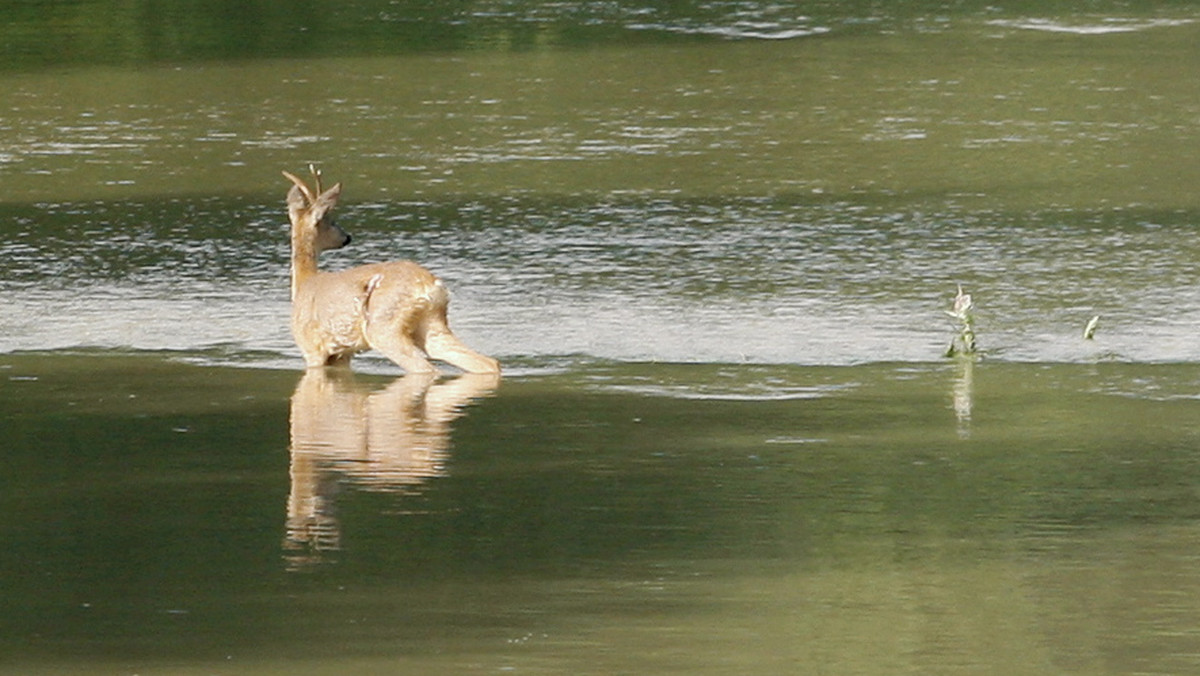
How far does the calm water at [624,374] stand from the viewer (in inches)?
244

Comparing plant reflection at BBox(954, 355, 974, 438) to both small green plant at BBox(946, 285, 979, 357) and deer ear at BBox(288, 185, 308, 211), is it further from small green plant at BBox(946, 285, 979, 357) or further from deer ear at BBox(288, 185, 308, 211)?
deer ear at BBox(288, 185, 308, 211)

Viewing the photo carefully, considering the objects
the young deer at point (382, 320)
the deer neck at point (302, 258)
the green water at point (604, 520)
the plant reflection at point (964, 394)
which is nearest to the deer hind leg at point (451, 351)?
the young deer at point (382, 320)

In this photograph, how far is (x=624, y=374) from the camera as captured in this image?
910 centimetres

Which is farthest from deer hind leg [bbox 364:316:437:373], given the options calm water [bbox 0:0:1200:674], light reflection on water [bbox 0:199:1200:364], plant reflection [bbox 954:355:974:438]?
plant reflection [bbox 954:355:974:438]

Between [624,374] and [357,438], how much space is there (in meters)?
1.28

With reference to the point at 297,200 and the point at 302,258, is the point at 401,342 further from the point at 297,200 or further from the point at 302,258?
the point at 297,200

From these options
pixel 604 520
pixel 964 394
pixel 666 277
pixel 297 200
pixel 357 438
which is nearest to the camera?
pixel 604 520

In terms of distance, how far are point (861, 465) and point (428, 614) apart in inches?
75.6

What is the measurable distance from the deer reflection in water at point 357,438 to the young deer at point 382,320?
0.24ft

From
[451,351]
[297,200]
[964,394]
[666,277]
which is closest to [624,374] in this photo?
[451,351]

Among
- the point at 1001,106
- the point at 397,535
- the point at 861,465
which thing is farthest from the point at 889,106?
the point at 397,535

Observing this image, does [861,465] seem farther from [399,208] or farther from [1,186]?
[1,186]

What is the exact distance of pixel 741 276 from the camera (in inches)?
432

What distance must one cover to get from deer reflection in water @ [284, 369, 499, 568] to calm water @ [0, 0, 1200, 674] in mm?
22
